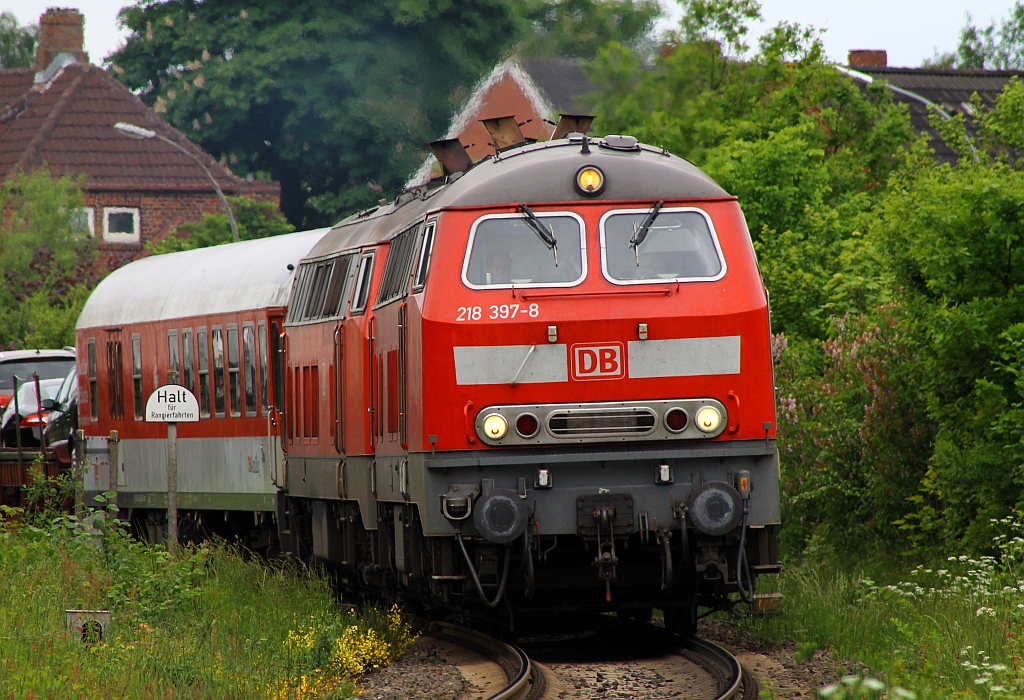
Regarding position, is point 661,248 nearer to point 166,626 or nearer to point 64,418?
point 166,626

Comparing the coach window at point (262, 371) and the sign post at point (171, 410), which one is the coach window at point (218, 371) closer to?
the coach window at point (262, 371)

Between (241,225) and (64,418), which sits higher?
(241,225)

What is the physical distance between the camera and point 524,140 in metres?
12.9

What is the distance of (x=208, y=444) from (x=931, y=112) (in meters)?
8.87

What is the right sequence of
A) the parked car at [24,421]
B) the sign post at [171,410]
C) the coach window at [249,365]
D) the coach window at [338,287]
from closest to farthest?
the coach window at [338,287], the sign post at [171,410], the coach window at [249,365], the parked car at [24,421]

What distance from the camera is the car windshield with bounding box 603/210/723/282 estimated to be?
1068 centimetres

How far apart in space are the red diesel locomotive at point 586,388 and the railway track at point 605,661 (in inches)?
14.5

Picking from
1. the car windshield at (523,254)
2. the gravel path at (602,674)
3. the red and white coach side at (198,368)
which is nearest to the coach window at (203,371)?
the red and white coach side at (198,368)

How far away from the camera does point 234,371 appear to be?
1756 cm

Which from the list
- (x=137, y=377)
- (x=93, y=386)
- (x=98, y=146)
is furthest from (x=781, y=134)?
(x=98, y=146)

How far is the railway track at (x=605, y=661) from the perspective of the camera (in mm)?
9500

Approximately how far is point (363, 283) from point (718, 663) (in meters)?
4.45

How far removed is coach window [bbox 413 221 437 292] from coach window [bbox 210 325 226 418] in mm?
7433

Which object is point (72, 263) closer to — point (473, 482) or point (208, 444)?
point (208, 444)
